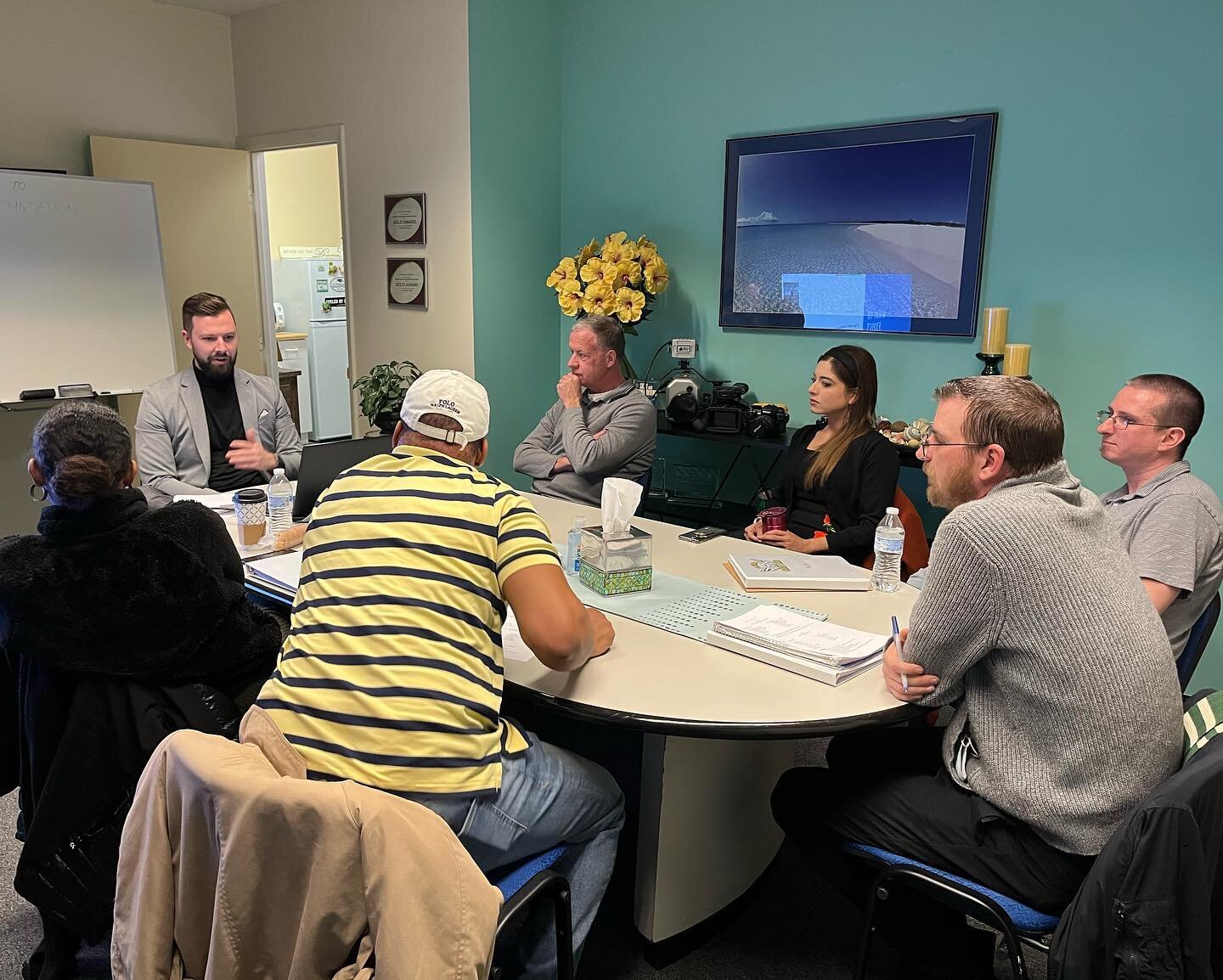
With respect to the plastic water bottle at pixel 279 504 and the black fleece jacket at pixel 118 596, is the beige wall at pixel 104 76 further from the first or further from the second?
the black fleece jacket at pixel 118 596

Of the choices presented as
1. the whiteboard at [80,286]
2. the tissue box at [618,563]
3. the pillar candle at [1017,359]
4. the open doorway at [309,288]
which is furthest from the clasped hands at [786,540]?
the open doorway at [309,288]

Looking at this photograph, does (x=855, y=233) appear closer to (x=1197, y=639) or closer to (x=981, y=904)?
(x=1197, y=639)

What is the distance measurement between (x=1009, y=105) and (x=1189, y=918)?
2.96 m

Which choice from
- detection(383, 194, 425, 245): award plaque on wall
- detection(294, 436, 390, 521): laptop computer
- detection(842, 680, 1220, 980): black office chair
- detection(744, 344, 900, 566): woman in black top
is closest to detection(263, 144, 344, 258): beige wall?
detection(383, 194, 425, 245): award plaque on wall

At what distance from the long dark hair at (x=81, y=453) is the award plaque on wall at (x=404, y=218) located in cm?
289

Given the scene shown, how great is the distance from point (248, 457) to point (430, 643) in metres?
1.89

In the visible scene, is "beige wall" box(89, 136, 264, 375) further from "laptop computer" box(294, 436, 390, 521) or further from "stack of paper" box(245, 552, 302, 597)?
"stack of paper" box(245, 552, 302, 597)

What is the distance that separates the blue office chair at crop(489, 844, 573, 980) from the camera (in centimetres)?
138

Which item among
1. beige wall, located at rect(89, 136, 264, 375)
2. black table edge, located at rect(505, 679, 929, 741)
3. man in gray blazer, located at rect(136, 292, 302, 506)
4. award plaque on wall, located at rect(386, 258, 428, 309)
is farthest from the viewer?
beige wall, located at rect(89, 136, 264, 375)

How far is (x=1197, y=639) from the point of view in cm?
206

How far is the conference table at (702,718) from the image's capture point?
4.95ft

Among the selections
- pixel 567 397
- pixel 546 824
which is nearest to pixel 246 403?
pixel 567 397

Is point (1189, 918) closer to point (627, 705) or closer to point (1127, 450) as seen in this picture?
point (627, 705)

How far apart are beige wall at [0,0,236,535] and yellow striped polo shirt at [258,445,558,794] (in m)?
3.95
